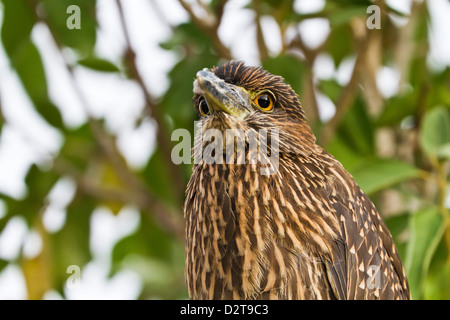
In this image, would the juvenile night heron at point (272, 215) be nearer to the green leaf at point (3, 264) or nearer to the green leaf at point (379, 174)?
the green leaf at point (379, 174)

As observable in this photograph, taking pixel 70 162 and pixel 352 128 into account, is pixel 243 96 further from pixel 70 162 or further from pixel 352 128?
pixel 70 162

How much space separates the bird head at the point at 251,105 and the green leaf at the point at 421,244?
1.75ft

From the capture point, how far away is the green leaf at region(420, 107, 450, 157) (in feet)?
9.16

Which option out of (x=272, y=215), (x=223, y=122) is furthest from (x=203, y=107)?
(x=272, y=215)

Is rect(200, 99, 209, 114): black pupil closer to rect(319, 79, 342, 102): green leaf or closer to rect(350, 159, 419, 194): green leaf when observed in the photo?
rect(350, 159, 419, 194): green leaf

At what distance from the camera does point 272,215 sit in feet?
6.95

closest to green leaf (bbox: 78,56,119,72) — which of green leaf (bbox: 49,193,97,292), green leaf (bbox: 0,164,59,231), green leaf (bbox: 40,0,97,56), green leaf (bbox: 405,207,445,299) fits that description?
green leaf (bbox: 40,0,97,56)

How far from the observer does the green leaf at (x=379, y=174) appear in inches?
105

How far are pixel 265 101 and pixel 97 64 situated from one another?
1.81m

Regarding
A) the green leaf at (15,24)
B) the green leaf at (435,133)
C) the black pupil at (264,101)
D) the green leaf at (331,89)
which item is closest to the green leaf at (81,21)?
the green leaf at (15,24)

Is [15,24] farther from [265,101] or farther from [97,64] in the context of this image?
[265,101]

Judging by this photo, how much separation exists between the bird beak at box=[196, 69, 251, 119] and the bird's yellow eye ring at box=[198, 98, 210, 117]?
72mm
